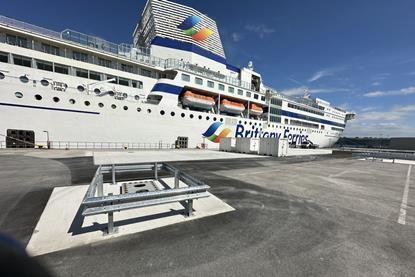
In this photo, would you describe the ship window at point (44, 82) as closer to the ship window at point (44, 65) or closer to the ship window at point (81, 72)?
the ship window at point (44, 65)

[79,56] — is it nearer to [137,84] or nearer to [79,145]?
[137,84]

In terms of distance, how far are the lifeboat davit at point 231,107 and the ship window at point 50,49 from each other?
19.5 m

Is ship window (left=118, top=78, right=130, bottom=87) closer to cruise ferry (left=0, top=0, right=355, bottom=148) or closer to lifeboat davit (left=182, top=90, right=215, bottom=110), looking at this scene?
cruise ferry (left=0, top=0, right=355, bottom=148)

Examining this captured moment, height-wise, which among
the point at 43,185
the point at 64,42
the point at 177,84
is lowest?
the point at 43,185

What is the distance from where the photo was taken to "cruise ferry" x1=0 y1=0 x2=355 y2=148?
14.5m

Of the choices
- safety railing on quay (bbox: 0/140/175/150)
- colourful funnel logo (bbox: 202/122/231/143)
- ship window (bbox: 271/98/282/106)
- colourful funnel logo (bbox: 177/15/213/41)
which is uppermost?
colourful funnel logo (bbox: 177/15/213/41)

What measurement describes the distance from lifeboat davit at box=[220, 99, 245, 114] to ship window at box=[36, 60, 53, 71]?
64.1 ft

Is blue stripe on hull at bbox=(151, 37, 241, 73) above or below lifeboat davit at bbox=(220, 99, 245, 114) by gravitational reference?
above

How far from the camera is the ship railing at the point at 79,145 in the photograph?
1438cm

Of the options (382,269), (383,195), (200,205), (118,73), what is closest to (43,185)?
(200,205)

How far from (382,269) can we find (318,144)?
48.5 metres

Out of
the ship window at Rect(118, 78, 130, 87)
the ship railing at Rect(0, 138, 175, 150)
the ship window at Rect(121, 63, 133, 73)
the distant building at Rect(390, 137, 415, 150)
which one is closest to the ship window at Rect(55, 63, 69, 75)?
the ship window at Rect(118, 78, 130, 87)

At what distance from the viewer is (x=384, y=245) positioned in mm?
2756

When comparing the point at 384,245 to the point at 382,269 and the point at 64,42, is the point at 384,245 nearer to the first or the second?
the point at 382,269
